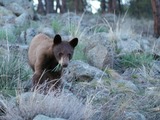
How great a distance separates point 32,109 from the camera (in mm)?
5273

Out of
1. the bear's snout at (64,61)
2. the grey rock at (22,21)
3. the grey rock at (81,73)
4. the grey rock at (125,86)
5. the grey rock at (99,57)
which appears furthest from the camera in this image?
the grey rock at (22,21)

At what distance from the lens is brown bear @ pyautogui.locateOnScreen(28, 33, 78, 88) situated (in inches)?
263

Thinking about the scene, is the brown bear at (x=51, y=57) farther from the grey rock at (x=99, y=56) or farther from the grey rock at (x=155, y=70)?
the grey rock at (x=155, y=70)

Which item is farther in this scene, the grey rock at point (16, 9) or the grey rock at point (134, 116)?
the grey rock at point (16, 9)

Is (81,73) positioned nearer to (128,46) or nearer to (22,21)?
(128,46)

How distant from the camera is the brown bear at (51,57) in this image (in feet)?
21.9

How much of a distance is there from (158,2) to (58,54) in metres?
10.3

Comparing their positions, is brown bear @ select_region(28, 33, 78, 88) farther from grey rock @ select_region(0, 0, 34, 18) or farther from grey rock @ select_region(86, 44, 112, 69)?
grey rock @ select_region(0, 0, 34, 18)

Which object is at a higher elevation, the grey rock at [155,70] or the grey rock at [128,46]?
the grey rock at [128,46]

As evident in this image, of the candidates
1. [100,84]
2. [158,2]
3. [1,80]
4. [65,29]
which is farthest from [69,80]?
[158,2]

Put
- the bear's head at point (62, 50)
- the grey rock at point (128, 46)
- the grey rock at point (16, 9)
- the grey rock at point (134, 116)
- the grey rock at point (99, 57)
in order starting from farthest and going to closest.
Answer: the grey rock at point (16, 9)
the grey rock at point (128, 46)
the grey rock at point (99, 57)
the bear's head at point (62, 50)
the grey rock at point (134, 116)

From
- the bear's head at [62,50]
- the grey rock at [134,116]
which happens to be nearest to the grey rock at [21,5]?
Result: the bear's head at [62,50]

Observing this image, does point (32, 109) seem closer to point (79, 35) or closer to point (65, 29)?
point (79, 35)

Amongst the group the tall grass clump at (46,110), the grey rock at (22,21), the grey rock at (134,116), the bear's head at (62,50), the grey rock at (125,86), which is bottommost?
the grey rock at (125,86)
